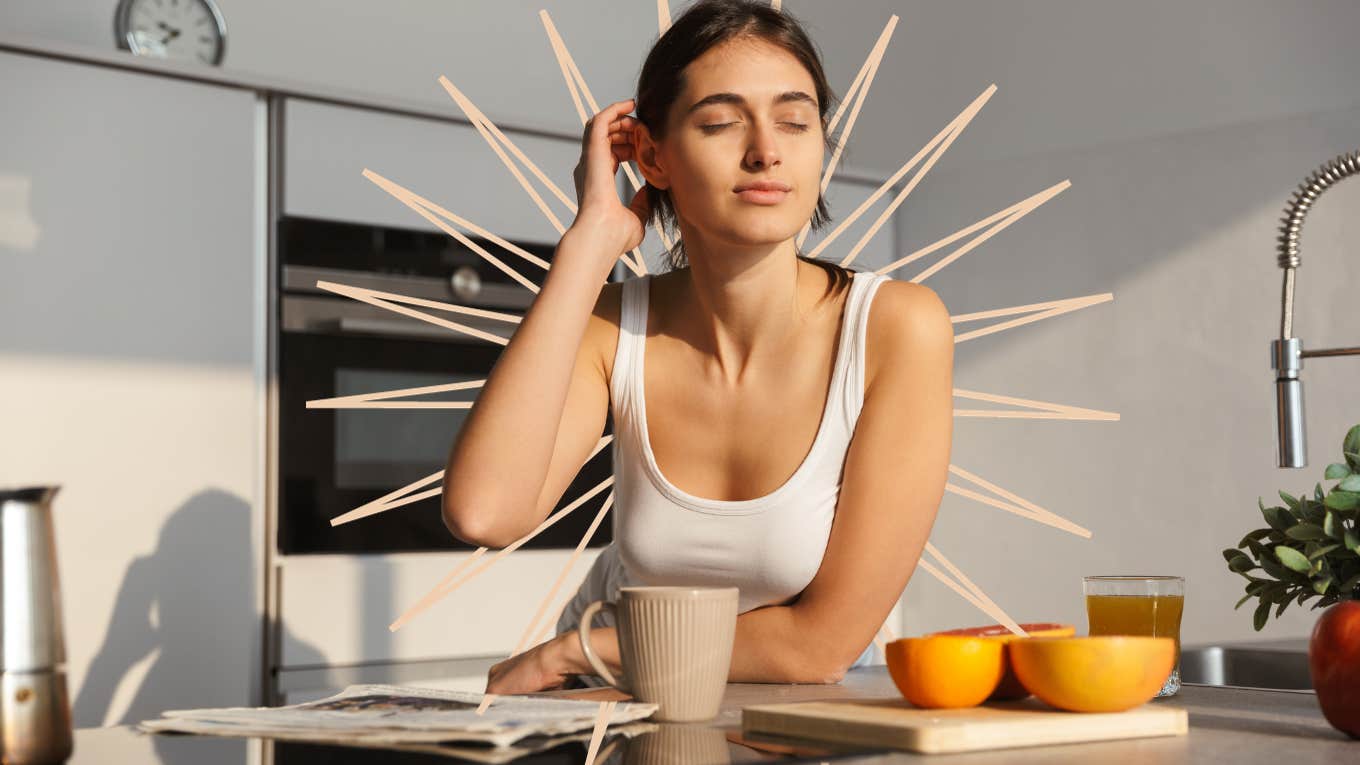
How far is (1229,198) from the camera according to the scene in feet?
9.67

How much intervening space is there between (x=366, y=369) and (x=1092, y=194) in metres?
1.72

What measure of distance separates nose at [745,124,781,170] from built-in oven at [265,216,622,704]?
137 centimetres

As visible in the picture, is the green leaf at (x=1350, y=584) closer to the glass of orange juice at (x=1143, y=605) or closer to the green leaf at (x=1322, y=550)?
the green leaf at (x=1322, y=550)

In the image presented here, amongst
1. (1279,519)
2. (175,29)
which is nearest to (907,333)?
(1279,519)

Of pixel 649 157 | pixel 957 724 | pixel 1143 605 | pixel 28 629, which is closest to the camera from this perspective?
pixel 28 629

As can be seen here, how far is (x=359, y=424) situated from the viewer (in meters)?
2.79

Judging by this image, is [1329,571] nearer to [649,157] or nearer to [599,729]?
[599,729]

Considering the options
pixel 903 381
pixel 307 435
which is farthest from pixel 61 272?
pixel 903 381

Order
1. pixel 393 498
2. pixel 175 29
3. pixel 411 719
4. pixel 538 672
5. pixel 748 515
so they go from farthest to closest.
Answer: pixel 175 29
pixel 393 498
pixel 748 515
pixel 538 672
pixel 411 719

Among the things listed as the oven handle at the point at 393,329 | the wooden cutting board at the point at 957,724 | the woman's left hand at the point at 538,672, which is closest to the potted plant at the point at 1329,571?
the wooden cutting board at the point at 957,724

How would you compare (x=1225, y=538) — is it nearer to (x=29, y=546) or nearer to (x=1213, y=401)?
(x=1213, y=401)

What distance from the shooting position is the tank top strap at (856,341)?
63.0 inches

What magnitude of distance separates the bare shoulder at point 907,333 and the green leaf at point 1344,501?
2.02 ft

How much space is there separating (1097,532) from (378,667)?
165cm
